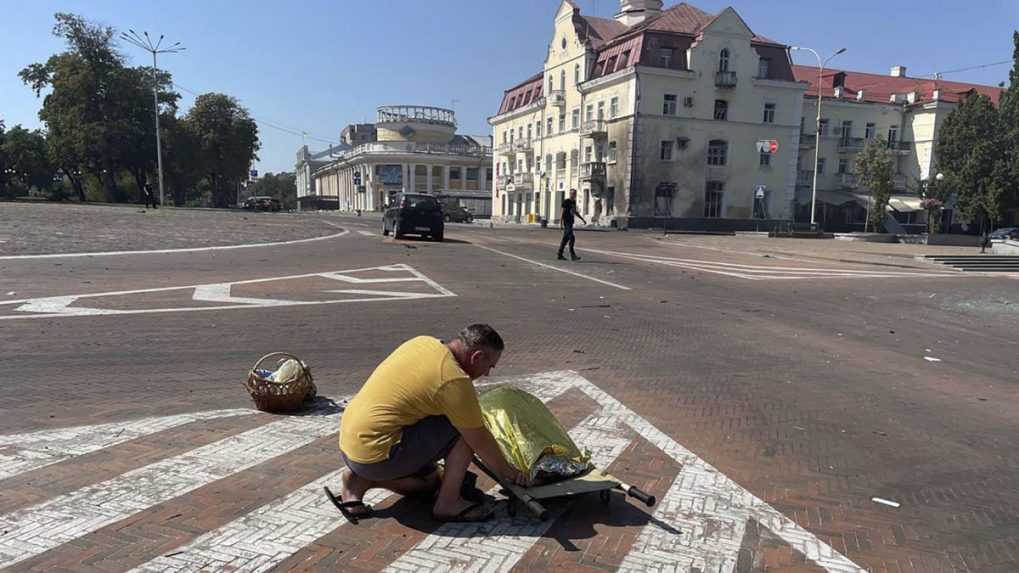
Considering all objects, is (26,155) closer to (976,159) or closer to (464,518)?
(464,518)

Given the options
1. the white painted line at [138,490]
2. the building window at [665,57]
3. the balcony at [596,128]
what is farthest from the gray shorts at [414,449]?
the balcony at [596,128]

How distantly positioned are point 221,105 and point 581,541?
8114 cm

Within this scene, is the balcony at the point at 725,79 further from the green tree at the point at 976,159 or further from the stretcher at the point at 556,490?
the stretcher at the point at 556,490

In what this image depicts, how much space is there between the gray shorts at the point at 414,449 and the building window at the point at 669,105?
164ft

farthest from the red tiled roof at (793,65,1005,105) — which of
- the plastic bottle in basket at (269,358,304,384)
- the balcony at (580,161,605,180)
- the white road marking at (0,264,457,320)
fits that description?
the plastic bottle in basket at (269,358,304,384)

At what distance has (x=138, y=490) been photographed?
153 inches

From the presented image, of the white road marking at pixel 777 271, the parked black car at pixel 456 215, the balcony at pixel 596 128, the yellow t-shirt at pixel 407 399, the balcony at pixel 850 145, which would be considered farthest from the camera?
the balcony at pixel 850 145

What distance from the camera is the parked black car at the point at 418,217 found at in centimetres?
2667

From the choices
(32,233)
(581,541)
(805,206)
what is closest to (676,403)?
(581,541)

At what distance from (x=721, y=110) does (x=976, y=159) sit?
19.6m

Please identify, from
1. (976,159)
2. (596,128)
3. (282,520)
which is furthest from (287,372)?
(976,159)

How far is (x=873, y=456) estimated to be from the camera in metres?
5.01

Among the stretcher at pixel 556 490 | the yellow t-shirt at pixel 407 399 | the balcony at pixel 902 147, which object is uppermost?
the balcony at pixel 902 147

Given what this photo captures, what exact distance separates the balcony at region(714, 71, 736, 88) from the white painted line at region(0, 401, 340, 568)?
2027 inches
